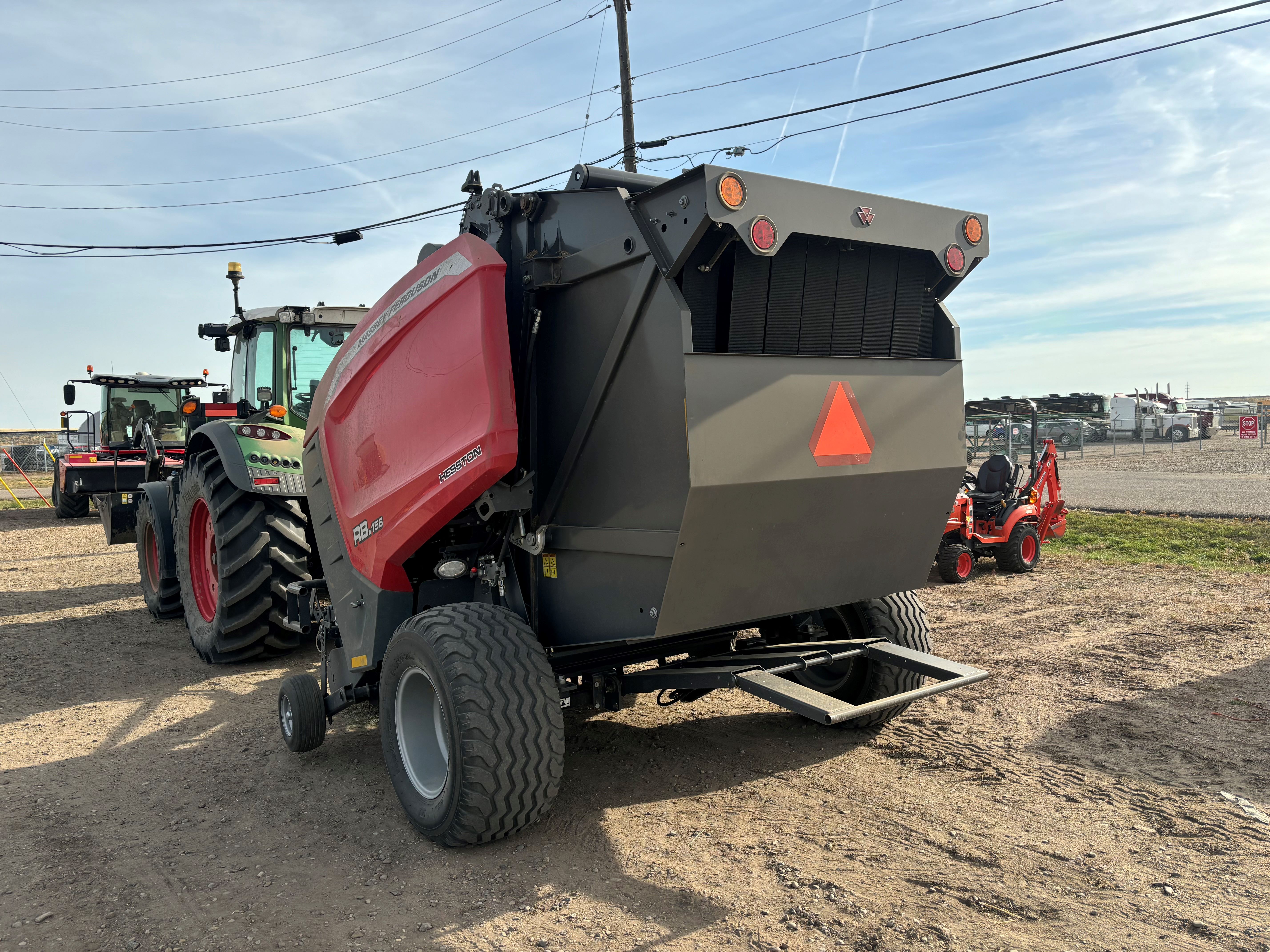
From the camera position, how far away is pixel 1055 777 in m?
4.11

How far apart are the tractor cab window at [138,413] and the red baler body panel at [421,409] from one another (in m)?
13.2

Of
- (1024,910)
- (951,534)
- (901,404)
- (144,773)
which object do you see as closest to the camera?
(1024,910)

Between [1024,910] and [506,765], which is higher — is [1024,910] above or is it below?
below

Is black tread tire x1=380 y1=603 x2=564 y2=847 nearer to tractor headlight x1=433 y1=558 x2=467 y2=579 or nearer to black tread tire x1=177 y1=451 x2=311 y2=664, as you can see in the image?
tractor headlight x1=433 y1=558 x2=467 y2=579

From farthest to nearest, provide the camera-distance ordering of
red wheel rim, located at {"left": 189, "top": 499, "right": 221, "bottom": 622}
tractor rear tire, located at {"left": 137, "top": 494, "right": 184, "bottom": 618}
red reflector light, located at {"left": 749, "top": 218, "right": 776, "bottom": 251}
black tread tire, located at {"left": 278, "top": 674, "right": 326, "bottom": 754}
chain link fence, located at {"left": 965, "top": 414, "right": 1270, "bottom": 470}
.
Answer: chain link fence, located at {"left": 965, "top": 414, "right": 1270, "bottom": 470}, tractor rear tire, located at {"left": 137, "top": 494, "right": 184, "bottom": 618}, red wheel rim, located at {"left": 189, "top": 499, "right": 221, "bottom": 622}, black tread tire, located at {"left": 278, "top": 674, "right": 326, "bottom": 754}, red reflector light, located at {"left": 749, "top": 218, "right": 776, "bottom": 251}

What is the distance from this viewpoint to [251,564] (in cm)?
620

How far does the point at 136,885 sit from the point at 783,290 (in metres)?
3.36

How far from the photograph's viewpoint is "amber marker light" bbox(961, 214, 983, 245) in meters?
3.74

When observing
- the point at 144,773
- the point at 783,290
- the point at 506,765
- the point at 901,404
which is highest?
the point at 783,290

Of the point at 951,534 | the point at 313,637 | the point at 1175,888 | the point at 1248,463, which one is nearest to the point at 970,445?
the point at 1248,463

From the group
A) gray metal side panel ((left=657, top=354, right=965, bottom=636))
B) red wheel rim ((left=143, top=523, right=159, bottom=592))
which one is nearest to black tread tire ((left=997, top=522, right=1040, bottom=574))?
gray metal side panel ((left=657, top=354, right=965, bottom=636))

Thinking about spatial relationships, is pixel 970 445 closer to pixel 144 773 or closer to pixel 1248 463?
pixel 1248 463

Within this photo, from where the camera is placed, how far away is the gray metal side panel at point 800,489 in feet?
10.3

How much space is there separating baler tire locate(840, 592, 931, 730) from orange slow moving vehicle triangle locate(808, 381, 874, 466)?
1197mm
